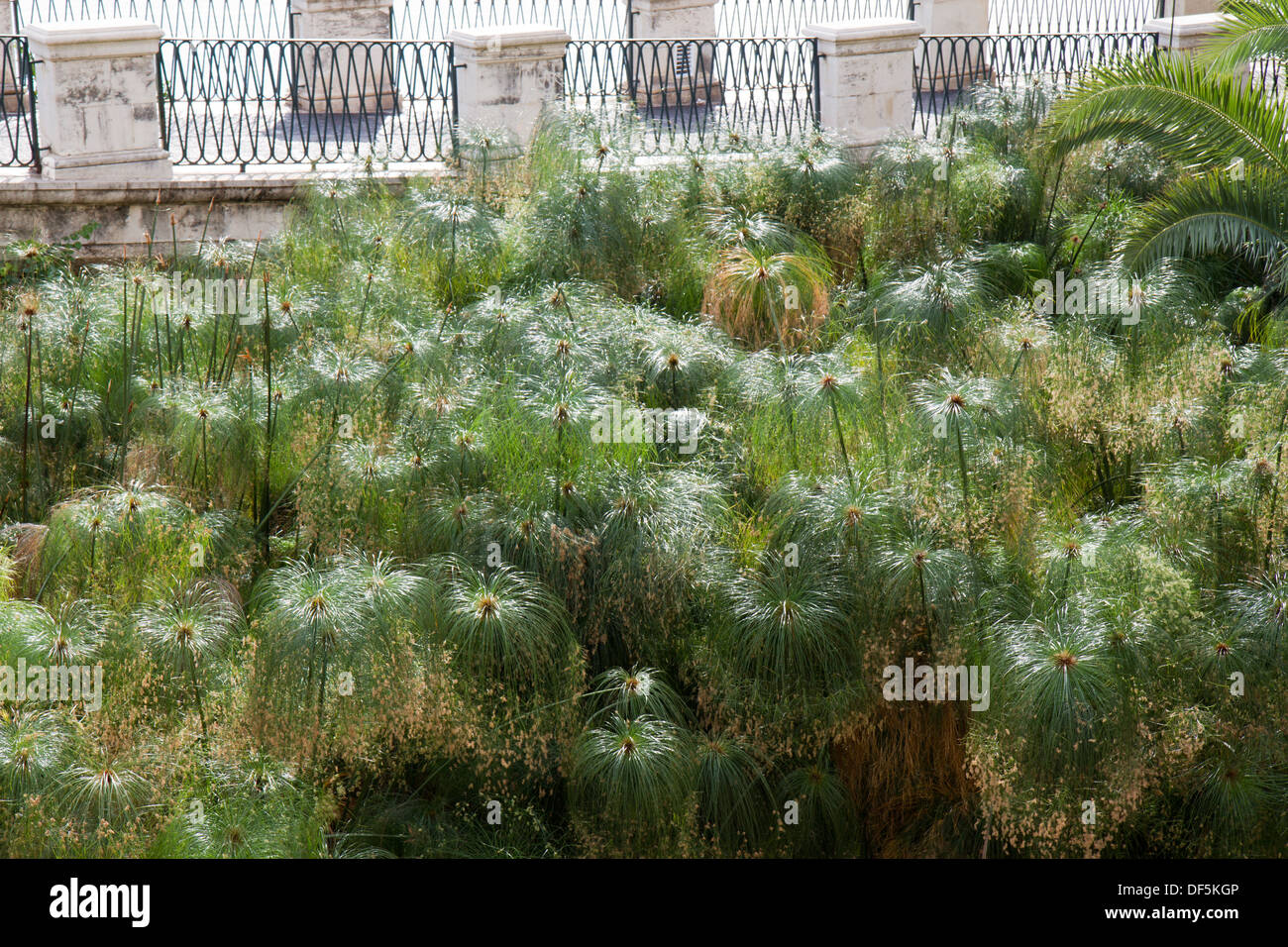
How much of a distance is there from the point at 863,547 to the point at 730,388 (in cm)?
165

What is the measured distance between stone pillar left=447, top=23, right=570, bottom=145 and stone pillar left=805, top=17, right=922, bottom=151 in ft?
7.02

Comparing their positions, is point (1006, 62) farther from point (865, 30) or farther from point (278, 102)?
point (278, 102)

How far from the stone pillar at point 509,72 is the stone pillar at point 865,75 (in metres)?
2.14

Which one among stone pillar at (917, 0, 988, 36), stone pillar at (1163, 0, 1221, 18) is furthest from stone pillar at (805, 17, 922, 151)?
stone pillar at (1163, 0, 1221, 18)

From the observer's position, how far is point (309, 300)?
29.9 ft

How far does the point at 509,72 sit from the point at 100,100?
9.66ft

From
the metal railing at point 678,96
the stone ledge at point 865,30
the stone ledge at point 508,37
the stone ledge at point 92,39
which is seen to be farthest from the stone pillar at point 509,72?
the stone ledge at point 92,39

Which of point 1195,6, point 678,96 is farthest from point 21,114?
point 1195,6

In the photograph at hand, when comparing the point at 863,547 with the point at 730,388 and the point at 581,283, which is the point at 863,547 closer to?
the point at 730,388

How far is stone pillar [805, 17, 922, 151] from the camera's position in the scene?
1121 centimetres

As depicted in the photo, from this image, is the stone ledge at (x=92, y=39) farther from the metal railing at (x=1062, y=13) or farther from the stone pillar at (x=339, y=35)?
the metal railing at (x=1062, y=13)

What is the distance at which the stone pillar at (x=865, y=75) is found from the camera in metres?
11.2

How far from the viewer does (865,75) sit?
11.3 meters
